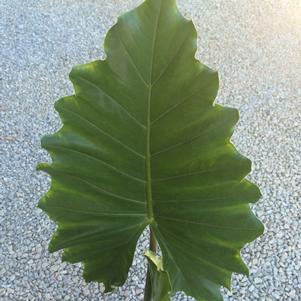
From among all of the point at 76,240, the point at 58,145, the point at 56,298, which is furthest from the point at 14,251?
the point at 58,145

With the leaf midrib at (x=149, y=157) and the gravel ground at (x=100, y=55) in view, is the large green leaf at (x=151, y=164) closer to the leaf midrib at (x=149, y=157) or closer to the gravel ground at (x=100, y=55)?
the leaf midrib at (x=149, y=157)

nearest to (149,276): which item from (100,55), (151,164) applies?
(151,164)

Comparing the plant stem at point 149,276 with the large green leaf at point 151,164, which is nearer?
the large green leaf at point 151,164

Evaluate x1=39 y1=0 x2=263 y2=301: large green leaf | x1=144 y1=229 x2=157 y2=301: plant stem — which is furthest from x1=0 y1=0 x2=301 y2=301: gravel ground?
x1=39 y1=0 x2=263 y2=301: large green leaf

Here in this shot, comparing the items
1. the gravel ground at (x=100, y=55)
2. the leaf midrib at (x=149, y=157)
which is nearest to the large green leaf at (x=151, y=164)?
the leaf midrib at (x=149, y=157)

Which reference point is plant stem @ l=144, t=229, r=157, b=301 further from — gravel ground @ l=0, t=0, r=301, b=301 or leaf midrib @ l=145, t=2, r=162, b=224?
gravel ground @ l=0, t=0, r=301, b=301

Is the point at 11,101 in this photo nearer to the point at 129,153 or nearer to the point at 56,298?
the point at 56,298
